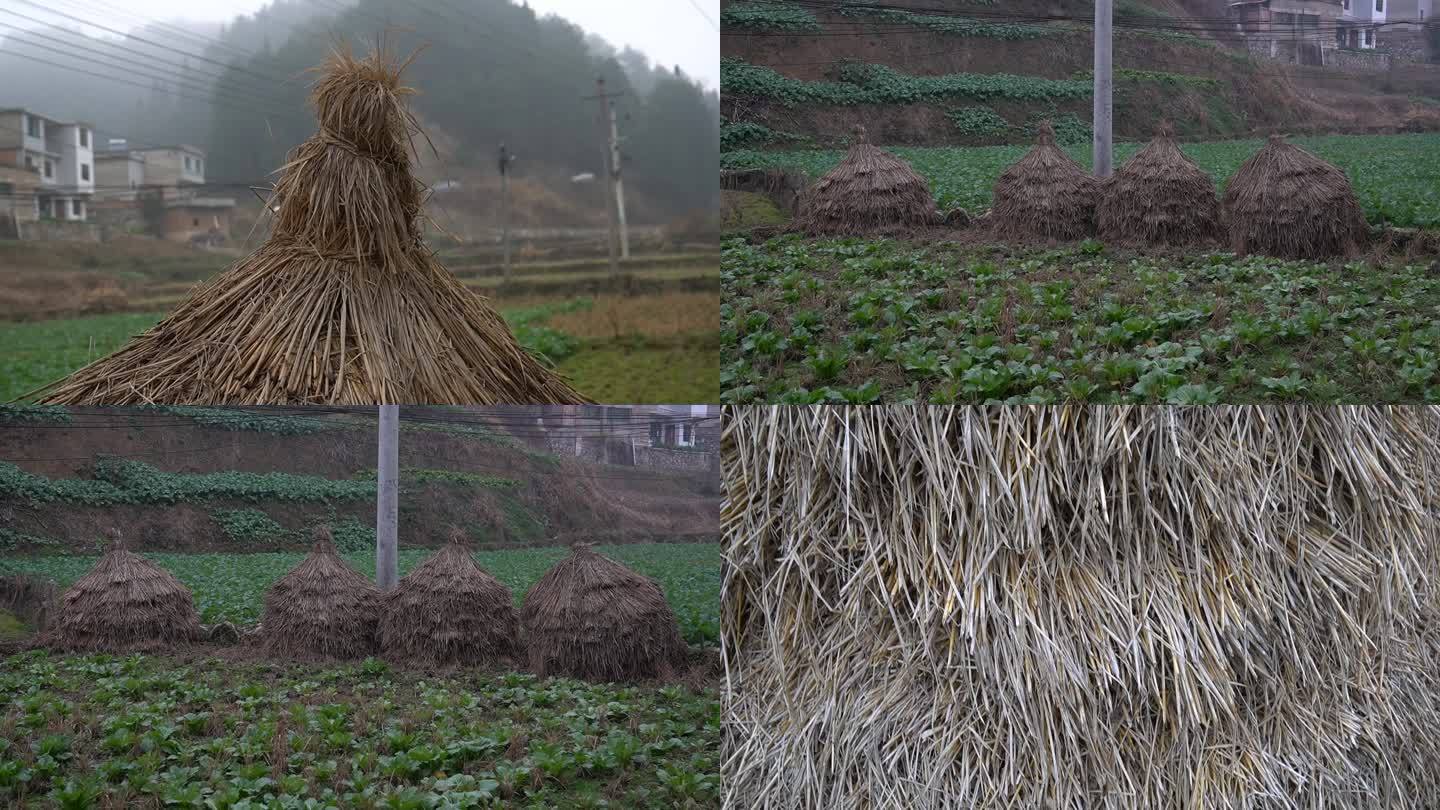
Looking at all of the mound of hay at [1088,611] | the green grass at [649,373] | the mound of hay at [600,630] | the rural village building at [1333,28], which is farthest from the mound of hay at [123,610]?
the rural village building at [1333,28]

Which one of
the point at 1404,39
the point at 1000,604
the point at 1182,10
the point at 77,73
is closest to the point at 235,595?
the point at 77,73

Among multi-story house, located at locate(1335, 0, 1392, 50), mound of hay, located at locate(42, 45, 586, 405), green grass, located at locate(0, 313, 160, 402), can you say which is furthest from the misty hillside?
multi-story house, located at locate(1335, 0, 1392, 50)

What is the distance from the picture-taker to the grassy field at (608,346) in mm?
3129

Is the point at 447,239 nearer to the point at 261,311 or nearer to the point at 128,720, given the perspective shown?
the point at 261,311

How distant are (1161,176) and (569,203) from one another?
91.2 inches

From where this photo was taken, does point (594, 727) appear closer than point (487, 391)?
No

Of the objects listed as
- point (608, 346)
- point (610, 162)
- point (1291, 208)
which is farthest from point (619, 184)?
point (1291, 208)

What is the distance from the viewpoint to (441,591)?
306 centimetres

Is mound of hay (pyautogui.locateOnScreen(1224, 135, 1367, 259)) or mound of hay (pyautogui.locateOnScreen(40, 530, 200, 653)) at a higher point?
mound of hay (pyautogui.locateOnScreen(1224, 135, 1367, 259))

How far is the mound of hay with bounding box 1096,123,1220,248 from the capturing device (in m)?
3.21

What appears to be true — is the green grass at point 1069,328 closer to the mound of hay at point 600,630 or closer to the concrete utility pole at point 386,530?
the mound of hay at point 600,630

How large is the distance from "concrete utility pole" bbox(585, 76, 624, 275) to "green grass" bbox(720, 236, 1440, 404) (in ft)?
1.91

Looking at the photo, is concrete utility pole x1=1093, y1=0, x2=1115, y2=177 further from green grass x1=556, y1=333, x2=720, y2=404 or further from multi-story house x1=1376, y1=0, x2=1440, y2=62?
Result: green grass x1=556, y1=333, x2=720, y2=404

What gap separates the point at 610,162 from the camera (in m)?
3.52
